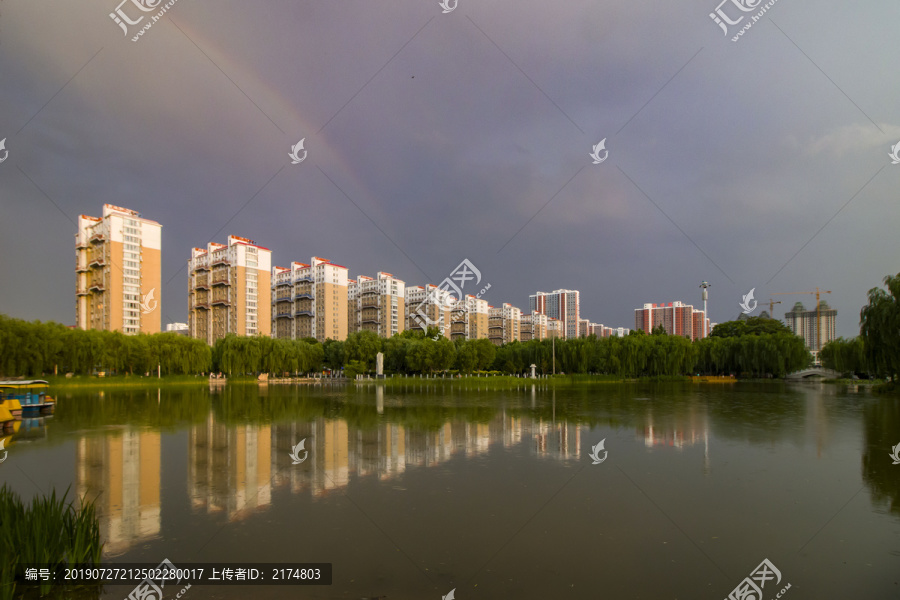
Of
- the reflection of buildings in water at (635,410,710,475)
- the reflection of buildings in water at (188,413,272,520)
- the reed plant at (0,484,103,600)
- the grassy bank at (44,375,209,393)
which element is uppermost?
the reed plant at (0,484,103,600)

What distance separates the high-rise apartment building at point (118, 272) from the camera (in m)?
58.6

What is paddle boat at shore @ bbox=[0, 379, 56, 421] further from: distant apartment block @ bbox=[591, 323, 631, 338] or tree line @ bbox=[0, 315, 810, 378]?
distant apartment block @ bbox=[591, 323, 631, 338]

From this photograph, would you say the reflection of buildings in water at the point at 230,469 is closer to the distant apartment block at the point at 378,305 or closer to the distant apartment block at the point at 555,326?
the distant apartment block at the point at 378,305

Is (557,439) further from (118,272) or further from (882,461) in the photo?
(118,272)

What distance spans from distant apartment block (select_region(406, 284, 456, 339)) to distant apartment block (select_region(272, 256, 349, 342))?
43.7ft

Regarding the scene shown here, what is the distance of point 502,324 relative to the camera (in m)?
112

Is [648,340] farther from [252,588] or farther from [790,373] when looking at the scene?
[252,588]

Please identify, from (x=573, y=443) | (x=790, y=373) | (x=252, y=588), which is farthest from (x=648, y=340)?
(x=252, y=588)

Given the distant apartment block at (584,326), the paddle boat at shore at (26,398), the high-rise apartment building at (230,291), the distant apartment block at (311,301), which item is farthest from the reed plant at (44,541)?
the distant apartment block at (584,326)

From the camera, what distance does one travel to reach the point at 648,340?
169ft

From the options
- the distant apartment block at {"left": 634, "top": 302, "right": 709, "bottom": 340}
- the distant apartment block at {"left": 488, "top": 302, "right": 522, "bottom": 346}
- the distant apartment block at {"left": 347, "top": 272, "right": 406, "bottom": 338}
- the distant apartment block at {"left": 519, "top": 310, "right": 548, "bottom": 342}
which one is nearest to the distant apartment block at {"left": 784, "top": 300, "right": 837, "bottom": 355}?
the distant apartment block at {"left": 634, "top": 302, "right": 709, "bottom": 340}

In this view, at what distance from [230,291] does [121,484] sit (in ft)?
228

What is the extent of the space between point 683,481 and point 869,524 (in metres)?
2.44

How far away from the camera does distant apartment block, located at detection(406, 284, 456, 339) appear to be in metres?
92.2
